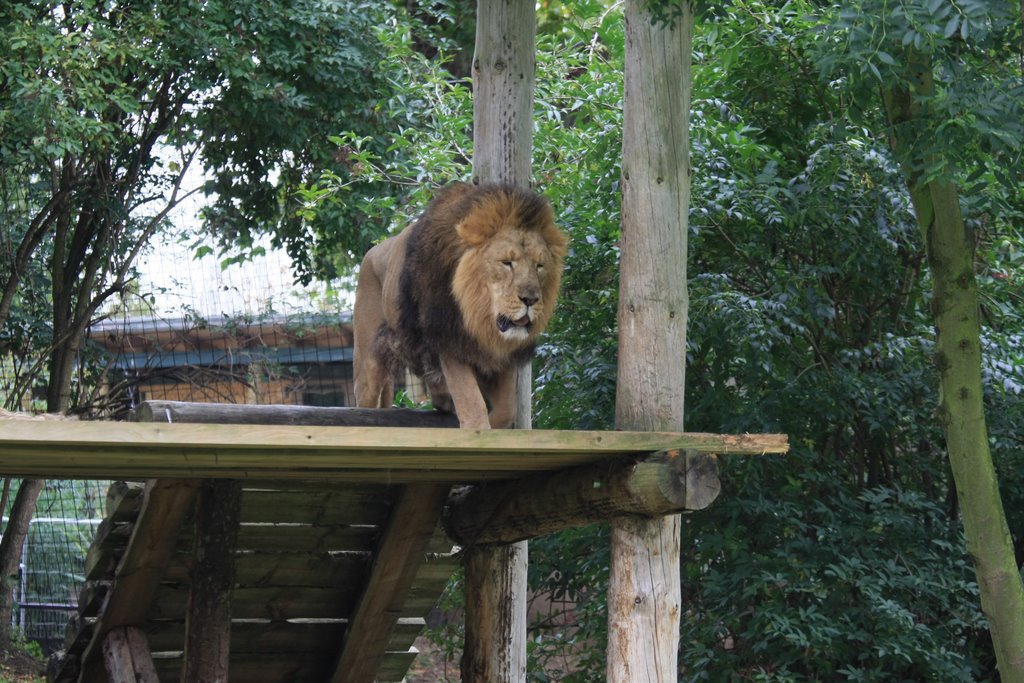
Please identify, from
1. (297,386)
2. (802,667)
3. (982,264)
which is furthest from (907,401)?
(297,386)

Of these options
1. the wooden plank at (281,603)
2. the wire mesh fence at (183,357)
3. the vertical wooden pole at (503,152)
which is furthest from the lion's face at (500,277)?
the wire mesh fence at (183,357)

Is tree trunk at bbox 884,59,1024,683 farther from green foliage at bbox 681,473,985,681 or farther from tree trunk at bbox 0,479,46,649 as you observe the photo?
tree trunk at bbox 0,479,46,649

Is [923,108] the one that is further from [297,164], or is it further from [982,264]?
[297,164]

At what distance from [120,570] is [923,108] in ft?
12.2

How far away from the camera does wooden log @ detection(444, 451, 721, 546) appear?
12.3 ft

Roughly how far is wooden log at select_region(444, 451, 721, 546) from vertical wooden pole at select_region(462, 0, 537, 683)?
0.72ft

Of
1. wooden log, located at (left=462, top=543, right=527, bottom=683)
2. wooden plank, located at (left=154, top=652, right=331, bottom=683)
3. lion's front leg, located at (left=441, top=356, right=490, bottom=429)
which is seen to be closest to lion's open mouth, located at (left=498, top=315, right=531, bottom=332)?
lion's front leg, located at (left=441, top=356, right=490, bottom=429)

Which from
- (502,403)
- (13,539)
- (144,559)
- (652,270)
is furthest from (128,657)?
(13,539)

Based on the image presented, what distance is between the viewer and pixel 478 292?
13.9ft

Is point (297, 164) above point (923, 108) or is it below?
above

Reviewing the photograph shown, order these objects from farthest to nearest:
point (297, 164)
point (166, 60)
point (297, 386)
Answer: point (297, 386), point (297, 164), point (166, 60)

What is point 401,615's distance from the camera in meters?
5.89

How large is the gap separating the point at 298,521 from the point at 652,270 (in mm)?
2191

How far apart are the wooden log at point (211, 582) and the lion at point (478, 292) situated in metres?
0.91
